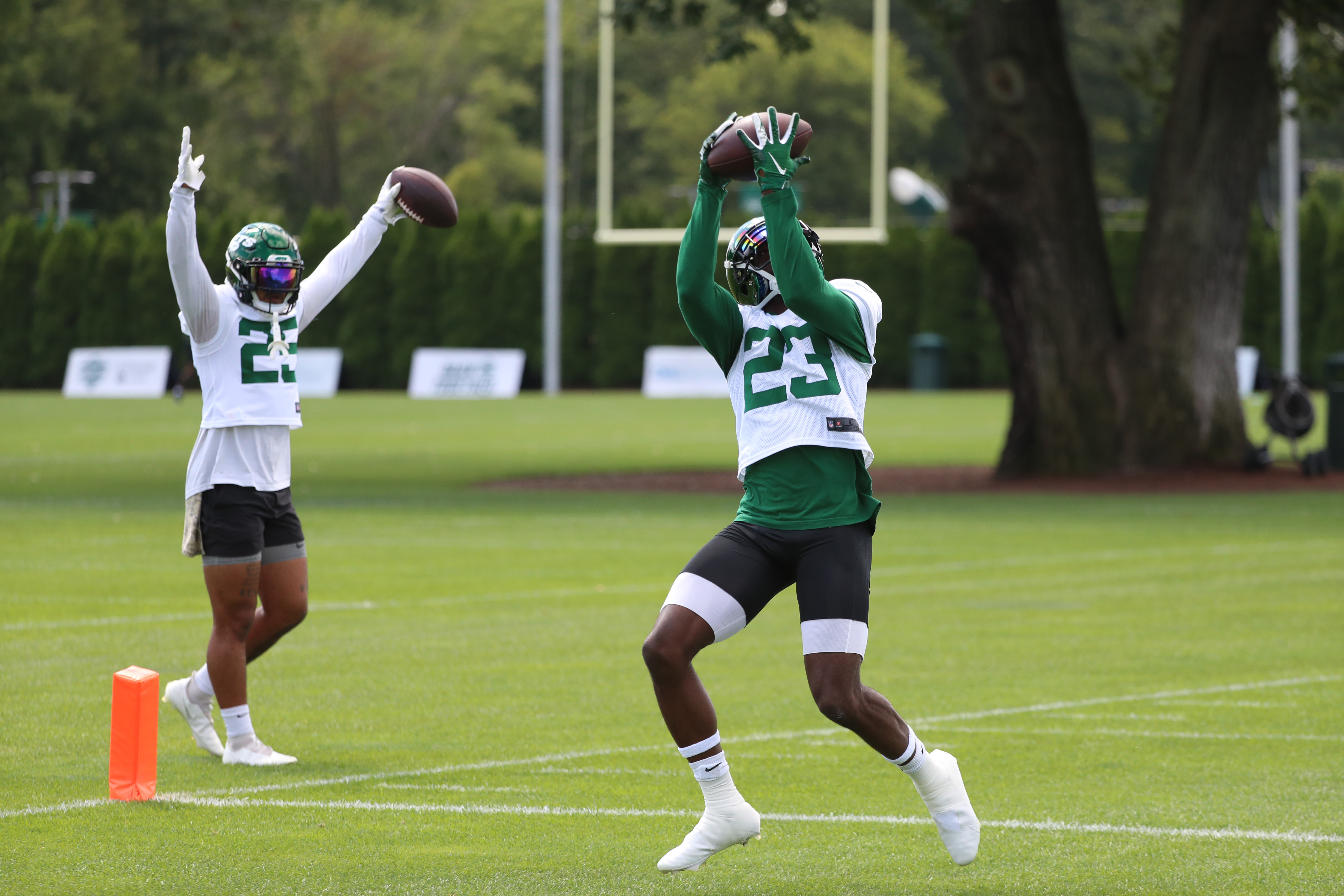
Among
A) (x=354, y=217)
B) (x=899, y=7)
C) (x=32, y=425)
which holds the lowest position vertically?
(x=32, y=425)

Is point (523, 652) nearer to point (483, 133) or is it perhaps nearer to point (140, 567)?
point (140, 567)

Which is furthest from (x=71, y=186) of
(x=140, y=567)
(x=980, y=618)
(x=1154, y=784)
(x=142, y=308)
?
(x=1154, y=784)

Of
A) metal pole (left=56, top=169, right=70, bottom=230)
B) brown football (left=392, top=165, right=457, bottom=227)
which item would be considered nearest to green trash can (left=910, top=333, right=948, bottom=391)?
metal pole (left=56, top=169, right=70, bottom=230)

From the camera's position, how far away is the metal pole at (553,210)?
41281mm

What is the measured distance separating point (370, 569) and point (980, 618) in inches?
194

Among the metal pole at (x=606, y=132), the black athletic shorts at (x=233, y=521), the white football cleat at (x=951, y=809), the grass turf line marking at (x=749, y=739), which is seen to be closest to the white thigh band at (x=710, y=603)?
the white football cleat at (x=951, y=809)

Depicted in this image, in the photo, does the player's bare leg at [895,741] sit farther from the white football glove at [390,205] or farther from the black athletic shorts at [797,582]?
the white football glove at [390,205]

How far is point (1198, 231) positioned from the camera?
23.3 m

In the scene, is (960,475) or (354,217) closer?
(960,475)

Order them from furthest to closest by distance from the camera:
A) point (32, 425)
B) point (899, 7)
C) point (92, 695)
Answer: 1. point (899, 7)
2. point (32, 425)
3. point (92, 695)

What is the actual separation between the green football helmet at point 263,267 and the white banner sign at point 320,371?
41249 millimetres

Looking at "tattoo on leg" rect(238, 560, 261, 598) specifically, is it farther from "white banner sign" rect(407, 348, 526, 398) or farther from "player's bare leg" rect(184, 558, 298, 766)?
"white banner sign" rect(407, 348, 526, 398)

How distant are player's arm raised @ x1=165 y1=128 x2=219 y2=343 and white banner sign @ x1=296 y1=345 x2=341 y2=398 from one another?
4150 cm

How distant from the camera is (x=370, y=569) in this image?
15.1 metres
